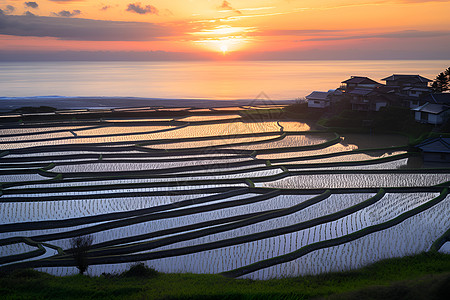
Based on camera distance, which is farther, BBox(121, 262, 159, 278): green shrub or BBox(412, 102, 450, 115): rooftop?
BBox(412, 102, 450, 115): rooftop

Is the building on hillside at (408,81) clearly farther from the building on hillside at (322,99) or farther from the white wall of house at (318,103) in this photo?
the white wall of house at (318,103)

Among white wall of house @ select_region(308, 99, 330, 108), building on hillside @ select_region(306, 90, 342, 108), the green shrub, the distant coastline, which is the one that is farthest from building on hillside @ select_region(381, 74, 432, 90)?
the green shrub

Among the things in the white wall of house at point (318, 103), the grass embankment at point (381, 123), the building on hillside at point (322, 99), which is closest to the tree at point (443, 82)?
the grass embankment at point (381, 123)

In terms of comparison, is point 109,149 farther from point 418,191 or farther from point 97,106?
point 97,106

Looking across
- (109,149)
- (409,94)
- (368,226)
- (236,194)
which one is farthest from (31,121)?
(409,94)

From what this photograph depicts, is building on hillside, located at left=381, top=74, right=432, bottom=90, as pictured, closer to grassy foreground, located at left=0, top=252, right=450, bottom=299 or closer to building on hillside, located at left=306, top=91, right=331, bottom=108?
building on hillside, located at left=306, top=91, right=331, bottom=108

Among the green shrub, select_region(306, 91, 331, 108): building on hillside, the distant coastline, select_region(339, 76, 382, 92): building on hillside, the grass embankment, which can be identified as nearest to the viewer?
the green shrub
